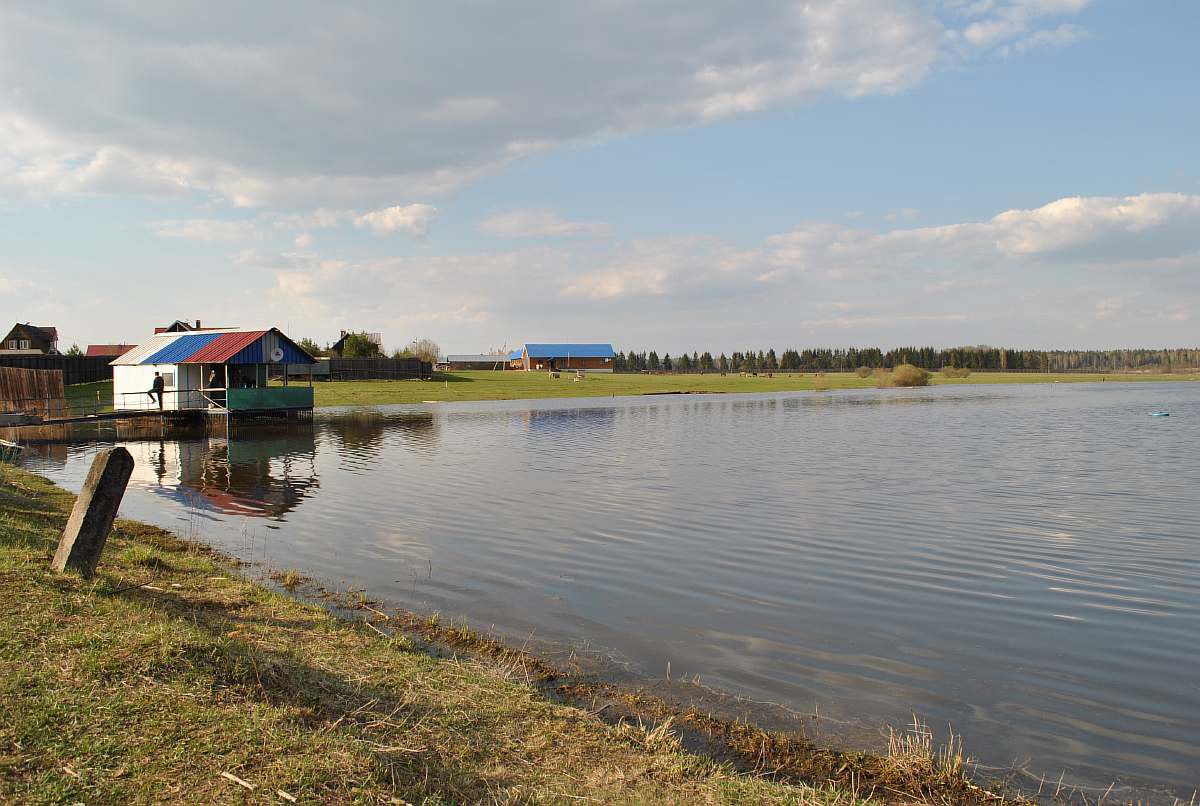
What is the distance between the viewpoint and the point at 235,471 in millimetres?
25844

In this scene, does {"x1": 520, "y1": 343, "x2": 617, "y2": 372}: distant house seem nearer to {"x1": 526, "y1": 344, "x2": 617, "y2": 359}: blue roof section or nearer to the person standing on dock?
{"x1": 526, "y1": 344, "x2": 617, "y2": 359}: blue roof section

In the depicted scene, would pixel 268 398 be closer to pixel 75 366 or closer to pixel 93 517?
pixel 75 366

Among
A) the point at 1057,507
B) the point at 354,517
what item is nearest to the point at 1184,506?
the point at 1057,507

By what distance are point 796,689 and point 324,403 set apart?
60.7m

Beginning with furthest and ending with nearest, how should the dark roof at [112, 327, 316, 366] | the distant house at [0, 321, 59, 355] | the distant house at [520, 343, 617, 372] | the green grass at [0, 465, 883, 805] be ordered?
the distant house at [520, 343, 617, 372]
the distant house at [0, 321, 59, 355]
the dark roof at [112, 327, 316, 366]
the green grass at [0, 465, 883, 805]

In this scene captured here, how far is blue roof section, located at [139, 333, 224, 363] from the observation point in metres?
46.0

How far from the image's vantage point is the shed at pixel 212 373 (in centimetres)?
4509

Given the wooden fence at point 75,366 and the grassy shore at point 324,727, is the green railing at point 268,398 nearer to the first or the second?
the wooden fence at point 75,366

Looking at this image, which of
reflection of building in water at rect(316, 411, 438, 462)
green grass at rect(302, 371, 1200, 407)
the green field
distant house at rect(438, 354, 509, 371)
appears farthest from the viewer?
distant house at rect(438, 354, 509, 371)

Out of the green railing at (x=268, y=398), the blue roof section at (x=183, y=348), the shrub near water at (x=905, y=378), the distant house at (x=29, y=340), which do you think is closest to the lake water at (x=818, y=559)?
the green railing at (x=268, y=398)

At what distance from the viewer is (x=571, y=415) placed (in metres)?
55.2

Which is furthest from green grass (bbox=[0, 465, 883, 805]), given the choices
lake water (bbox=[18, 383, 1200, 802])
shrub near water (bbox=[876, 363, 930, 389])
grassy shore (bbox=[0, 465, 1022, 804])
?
shrub near water (bbox=[876, 363, 930, 389])

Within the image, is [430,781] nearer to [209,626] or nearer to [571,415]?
[209,626]

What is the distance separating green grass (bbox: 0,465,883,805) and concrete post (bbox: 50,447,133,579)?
11.8 inches
